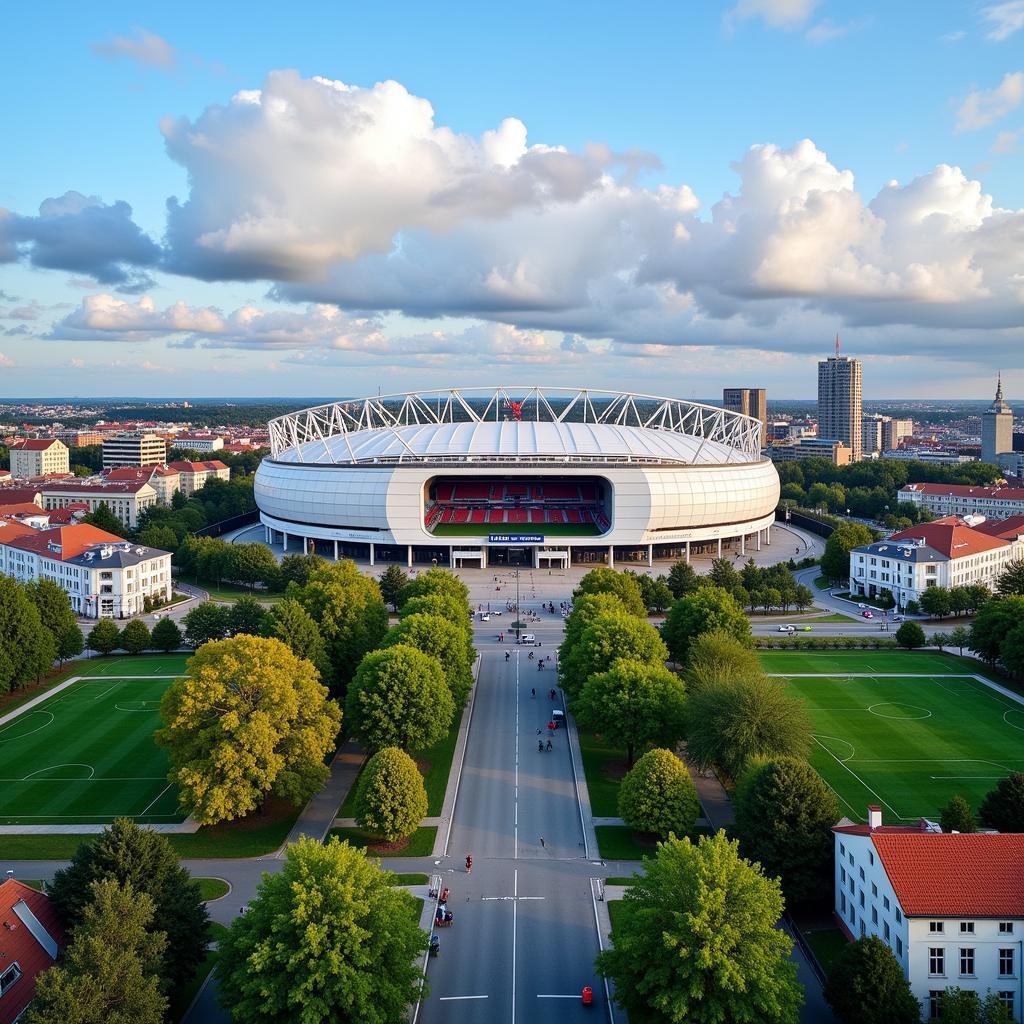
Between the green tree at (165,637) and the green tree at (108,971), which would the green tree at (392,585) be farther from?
the green tree at (108,971)

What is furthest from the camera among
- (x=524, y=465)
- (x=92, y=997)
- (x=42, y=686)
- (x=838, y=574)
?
(x=524, y=465)

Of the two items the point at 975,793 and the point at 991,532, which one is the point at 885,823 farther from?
the point at 991,532

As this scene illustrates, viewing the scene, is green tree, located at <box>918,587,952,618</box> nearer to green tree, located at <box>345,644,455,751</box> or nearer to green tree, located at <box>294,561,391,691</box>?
green tree, located at <box>294,561,391,691</box>

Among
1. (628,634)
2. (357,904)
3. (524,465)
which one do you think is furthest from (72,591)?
(357,904)

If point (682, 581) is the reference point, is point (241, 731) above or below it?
above

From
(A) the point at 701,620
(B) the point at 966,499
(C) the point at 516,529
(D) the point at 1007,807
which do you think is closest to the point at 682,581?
(A) the point at 701,620

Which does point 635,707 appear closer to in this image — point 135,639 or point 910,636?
point 910,636

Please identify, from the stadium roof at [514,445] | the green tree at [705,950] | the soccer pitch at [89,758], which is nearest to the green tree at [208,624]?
the soccer pitch at [89,758]
